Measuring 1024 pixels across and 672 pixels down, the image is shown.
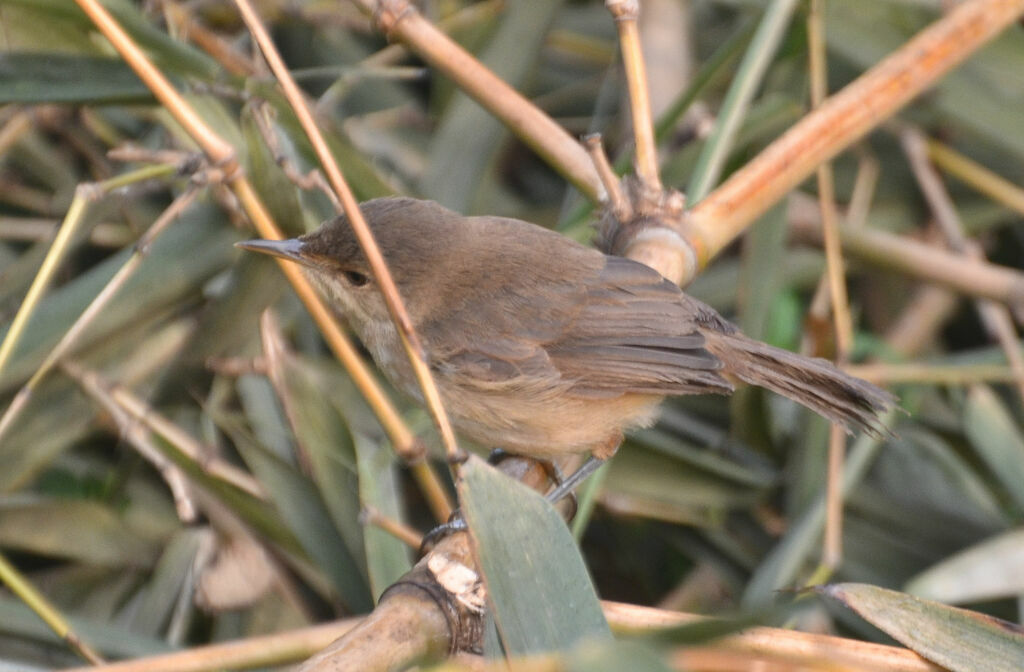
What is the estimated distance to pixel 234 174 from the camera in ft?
6.23

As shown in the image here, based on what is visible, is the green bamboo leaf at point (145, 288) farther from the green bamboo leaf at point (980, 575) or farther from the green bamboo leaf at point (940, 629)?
the green bamboo leaf at point (980, 575)

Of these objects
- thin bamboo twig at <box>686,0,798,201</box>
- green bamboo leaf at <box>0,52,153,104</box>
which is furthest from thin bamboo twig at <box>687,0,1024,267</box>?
green bamboo leaf at <box>0,52,153,104</box>

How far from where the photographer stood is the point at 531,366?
8.52 ft

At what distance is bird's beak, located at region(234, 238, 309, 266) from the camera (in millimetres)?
2281

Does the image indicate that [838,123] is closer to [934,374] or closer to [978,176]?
[934,374]

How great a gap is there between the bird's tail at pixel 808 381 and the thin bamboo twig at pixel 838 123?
0.78 feet

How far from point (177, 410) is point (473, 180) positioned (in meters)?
1.16

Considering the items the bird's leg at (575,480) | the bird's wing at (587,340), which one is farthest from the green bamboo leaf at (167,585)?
the bird's leg at (575,480)

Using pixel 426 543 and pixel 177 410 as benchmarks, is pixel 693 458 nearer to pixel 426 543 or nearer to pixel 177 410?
pixel 426 543

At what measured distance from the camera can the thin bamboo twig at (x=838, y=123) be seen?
2592 millimetres

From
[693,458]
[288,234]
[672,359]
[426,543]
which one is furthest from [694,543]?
[288,234]

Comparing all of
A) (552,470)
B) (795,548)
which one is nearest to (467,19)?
(552,470)

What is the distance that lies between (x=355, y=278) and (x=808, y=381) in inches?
44.2

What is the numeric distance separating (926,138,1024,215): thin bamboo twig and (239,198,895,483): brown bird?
56.0 inches
